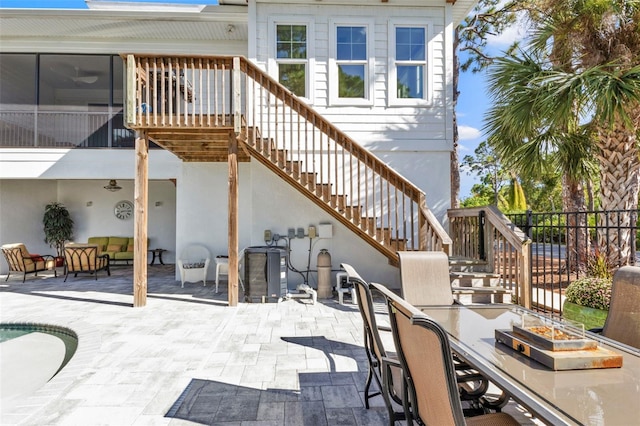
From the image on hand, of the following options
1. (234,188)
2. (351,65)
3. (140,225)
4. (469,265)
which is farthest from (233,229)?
(351,65)

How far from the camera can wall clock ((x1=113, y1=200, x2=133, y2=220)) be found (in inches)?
467

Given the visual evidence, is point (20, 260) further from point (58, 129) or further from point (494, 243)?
point (494, 243)

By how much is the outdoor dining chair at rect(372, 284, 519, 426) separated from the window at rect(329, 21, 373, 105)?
6.61 m

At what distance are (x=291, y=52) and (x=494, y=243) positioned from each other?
554 centimetres

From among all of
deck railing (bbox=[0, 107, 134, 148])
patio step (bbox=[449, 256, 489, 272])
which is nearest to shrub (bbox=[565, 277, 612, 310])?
patio step (bbox=[449, 256, 489, 272])

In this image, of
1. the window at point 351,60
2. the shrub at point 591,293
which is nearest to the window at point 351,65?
the window at point 351,60

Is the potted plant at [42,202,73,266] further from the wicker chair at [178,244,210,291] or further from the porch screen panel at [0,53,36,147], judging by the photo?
the wicker chair at [178,244,210,291]

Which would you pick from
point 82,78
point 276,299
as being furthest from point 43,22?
point 276,299

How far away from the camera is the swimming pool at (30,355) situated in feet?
11.9

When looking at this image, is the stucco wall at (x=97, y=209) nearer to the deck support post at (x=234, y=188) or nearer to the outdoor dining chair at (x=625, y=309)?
the deck support post at (x=234, y=188)

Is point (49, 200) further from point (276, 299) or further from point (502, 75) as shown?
point (502, 75)

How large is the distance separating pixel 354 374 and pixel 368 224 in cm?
298

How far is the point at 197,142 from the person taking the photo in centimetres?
658

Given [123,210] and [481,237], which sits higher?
[123,210]
